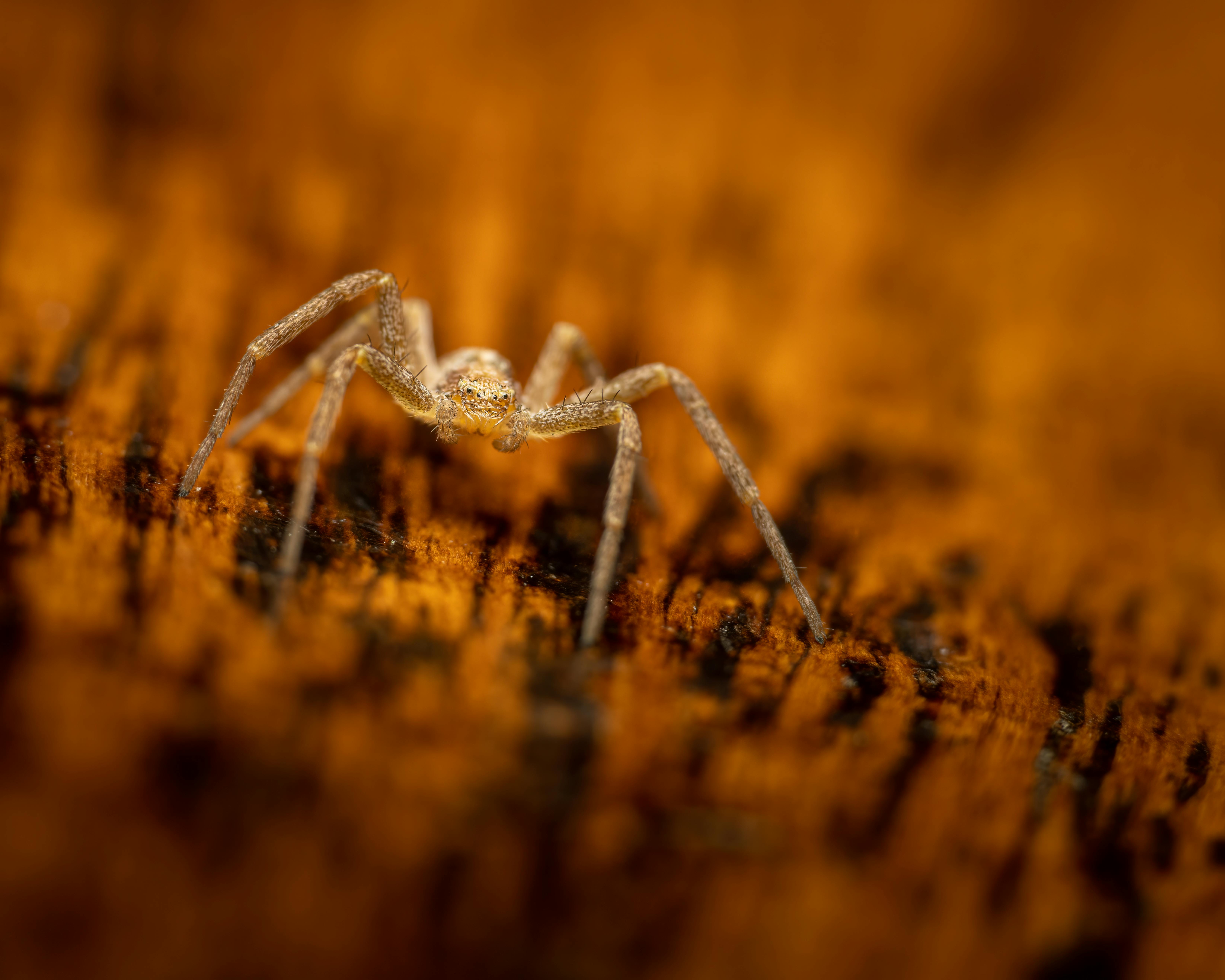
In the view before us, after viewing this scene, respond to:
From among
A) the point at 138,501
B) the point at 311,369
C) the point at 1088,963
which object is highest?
the point at 311,369

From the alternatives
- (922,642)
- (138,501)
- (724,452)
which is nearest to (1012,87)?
(724,452)

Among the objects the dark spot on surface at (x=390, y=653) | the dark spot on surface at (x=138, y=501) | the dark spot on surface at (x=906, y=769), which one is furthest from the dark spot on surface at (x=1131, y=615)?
the dark spot on surface at (x=138, y=501)

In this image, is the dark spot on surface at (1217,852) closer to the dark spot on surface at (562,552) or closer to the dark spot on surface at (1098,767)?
the dark spot on surface at (1098,767)

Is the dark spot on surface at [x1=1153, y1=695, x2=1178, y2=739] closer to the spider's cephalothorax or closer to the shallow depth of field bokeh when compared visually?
the shallow depth of field bokeh

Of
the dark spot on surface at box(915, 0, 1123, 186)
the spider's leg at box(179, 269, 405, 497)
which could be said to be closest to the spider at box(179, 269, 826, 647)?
the spider's leg at box(179, 269, 405, 497)

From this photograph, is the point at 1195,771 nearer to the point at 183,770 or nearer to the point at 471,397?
the point at 183,770

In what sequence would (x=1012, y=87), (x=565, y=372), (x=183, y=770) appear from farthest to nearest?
1. (x=565, y=372)
2. (x=1012, y=87)
3. (x=183, y=770)
